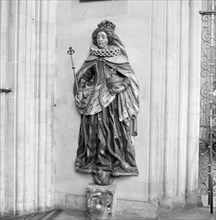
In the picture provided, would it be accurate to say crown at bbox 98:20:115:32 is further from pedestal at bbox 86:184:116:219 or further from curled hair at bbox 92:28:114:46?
pedestal at bbox 86:184:116:219

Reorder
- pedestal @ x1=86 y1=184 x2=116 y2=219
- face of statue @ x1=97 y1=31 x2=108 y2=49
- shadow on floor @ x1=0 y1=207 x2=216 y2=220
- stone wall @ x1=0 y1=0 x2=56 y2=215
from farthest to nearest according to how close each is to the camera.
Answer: stone wall @ x1=0 y1=0 x2=56 y2=215 → shadow on floor @ x1=0 y1=207 x2=216 y2=220 → face of statue @ x1=97 y1=31 x2=108 y2=49 → pedestal @ x1=86 y1=184 x2=116 y2=219

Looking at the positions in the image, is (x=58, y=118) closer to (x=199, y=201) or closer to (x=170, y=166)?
(x=170, y=166)

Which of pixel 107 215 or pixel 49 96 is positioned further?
pixel 49 96

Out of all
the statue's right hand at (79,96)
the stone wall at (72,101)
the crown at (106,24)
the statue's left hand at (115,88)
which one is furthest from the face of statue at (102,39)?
the statue's right hand at (79,96)

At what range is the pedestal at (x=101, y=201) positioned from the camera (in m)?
5.06

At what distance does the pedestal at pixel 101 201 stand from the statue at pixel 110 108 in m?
0.14

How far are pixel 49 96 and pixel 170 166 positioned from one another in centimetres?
209

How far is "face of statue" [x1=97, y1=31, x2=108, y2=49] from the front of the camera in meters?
5.16

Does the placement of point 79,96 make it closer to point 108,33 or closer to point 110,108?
point 110,108

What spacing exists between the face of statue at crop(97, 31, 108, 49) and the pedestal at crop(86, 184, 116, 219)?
201 centimetres

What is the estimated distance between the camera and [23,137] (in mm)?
5430

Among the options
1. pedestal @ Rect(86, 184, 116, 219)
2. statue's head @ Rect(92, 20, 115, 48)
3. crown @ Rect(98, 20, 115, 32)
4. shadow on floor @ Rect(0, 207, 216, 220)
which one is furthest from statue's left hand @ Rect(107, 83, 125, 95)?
shadow on floor @ Rect(0, 207, 216, 220)

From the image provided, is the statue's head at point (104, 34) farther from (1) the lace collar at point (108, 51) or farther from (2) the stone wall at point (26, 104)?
(2) the stone wall at point (26, 104)

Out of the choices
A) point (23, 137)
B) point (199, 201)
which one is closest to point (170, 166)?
point (199, 201)
